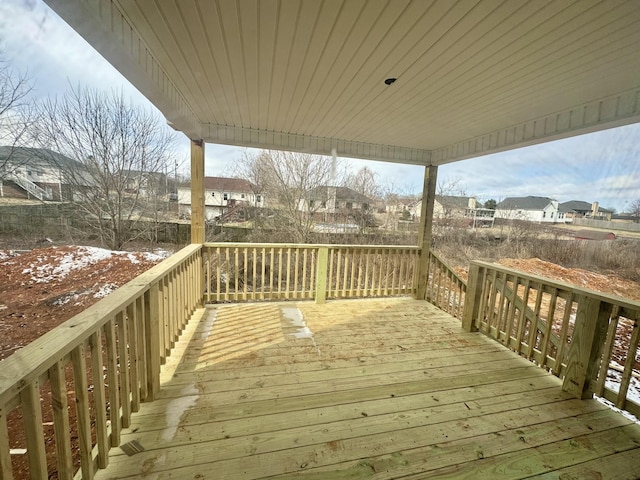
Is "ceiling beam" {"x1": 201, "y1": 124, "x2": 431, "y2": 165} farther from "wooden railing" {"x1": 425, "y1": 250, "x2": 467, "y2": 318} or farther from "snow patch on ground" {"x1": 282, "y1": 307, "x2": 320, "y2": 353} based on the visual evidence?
"snow patch on ground" {"x1": 282, "y1": 307, "x2": 320, "y2": 353}

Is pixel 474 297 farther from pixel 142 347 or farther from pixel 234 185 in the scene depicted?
pixel 234 185

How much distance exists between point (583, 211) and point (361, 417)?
19.6 feet

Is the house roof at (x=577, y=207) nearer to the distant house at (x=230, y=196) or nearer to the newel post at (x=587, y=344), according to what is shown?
the newel post at (x=587, y=344)

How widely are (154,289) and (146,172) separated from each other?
5149 mm

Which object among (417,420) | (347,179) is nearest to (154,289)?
(417,420)

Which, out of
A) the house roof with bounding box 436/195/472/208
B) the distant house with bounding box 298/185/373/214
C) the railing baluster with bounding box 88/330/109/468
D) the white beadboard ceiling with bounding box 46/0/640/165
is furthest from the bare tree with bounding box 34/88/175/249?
the house roof with bounding box 436/195/472/208

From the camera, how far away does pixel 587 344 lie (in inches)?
81.2

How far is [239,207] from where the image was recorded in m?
8.56

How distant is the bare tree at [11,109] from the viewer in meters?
1.61

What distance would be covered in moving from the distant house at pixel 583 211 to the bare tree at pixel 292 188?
585cm

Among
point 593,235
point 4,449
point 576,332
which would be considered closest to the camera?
point 4,449

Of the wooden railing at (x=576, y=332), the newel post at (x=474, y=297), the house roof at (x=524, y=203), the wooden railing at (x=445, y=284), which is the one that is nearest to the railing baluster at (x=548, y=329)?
the wooden railing at (x=576, y=332)

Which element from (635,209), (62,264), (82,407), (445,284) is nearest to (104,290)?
(62,264)

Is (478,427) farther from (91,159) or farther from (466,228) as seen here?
(466,228)
